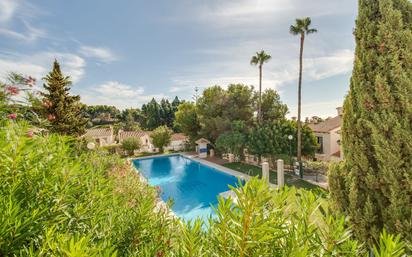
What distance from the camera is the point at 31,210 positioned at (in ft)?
3.73

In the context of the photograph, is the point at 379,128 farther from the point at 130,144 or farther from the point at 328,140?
the point at 130,144

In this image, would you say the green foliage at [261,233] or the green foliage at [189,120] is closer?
the green foliage at [261,233]

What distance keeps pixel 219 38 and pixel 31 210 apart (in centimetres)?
1666

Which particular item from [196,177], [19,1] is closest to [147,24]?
[19,1]

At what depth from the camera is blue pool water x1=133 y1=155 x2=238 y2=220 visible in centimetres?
1545

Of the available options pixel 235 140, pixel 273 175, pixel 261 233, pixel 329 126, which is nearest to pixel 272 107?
pixel 329 126

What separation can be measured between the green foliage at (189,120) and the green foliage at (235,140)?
8906 millimetres

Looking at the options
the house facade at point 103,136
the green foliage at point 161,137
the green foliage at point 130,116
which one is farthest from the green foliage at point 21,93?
the green foliage at point 130,116

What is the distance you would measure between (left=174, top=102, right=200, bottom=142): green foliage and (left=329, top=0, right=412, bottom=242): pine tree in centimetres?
3095

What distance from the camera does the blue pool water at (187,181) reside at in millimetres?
15453

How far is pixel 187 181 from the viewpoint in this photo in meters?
21.8

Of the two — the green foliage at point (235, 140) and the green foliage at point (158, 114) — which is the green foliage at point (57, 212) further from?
the green foliage at point (158, 114)

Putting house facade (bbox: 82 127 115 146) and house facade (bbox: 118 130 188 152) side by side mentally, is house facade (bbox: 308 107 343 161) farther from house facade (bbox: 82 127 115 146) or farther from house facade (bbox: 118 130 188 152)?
house facade (bbox: 82 127 115 146)

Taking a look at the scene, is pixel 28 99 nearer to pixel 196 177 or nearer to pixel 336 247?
pixel 336 247
